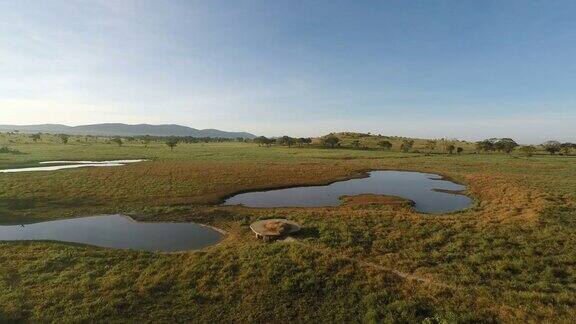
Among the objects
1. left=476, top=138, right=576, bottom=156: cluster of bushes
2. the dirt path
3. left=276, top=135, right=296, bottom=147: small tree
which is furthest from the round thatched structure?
left=276, top=135, right=296, bottom=147: small tree

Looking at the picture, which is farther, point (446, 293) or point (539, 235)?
point (539, 235)

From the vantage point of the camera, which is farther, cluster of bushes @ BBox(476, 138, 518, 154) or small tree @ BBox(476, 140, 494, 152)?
small tree @ BBox(476, 140, 494, 152)

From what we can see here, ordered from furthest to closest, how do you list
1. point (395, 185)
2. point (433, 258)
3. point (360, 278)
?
1. point (395, 185)
2. point (433, 258)
3. point (360, 278)

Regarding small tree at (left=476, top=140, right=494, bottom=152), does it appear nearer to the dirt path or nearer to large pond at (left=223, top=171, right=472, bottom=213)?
large pond at (left=223, top=171, right=472, bottom=213)

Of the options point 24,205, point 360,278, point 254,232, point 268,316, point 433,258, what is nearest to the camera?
point 268,316

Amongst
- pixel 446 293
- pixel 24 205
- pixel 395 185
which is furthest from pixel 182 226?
pixel 395 185

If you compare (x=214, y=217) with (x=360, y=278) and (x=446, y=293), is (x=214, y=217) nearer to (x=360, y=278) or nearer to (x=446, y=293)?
(x=360, y=278)
